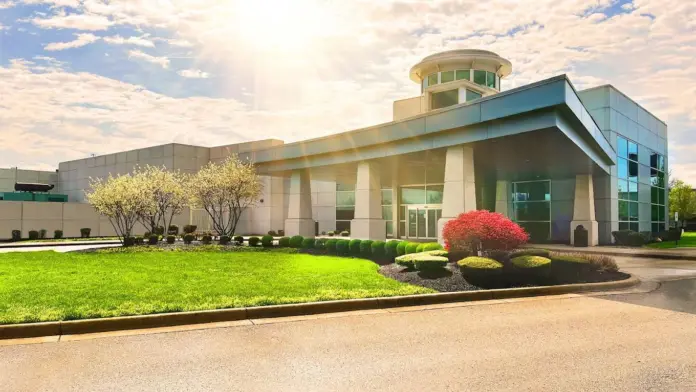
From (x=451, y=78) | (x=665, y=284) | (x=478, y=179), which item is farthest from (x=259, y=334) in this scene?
(x=451, y=78)

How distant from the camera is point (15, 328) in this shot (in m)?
7.95

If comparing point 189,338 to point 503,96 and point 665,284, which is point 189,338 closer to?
point 665,284

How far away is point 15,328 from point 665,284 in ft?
53.9

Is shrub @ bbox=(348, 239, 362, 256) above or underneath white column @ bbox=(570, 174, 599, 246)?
underneath

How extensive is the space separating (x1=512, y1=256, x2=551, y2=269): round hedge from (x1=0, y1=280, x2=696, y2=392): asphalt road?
168 inches

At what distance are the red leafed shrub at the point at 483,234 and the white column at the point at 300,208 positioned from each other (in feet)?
67.9

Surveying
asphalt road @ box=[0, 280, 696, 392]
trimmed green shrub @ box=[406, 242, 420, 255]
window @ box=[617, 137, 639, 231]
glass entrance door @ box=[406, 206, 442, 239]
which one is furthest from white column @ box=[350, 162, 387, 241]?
asphalt road @ box=[0, 280, 696, 392]

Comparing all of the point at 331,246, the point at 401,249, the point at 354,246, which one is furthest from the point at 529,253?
the point at 331,246

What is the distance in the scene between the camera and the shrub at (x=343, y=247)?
23.7m

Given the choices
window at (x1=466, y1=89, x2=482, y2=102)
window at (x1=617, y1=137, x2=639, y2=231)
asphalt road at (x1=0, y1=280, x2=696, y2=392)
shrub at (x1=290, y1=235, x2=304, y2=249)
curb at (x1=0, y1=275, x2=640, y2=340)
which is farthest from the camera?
window at (x1=466, y1=89, x2=482, y2=102)

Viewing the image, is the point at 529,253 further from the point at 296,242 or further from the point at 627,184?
the point at 627,184

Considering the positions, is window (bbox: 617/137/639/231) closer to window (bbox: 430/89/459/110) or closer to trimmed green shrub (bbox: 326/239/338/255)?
window (bbox: 430/89/459/110)

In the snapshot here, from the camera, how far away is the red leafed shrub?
16.5m

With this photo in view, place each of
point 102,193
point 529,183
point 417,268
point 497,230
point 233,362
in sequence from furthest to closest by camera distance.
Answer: point 529,183
point 102,193
point 497,230
point 417,268
point 233,362
